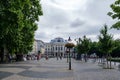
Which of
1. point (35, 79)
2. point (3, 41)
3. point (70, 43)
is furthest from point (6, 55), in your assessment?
point (35, 79)

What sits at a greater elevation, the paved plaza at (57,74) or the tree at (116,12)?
the tree at (116,12)

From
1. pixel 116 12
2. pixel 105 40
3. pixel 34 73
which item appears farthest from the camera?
pixel 105 40

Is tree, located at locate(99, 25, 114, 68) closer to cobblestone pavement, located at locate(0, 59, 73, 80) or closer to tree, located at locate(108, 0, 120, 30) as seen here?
cobblestone pavement, located at locate(0, 59, 73, 80)

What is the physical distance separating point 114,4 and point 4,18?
1690cm

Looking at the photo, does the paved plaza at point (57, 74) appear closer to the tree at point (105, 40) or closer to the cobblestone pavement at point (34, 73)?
the cobblestone pavement at point (34, 73)

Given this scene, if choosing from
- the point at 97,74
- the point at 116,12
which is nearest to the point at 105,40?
the point at 97,74

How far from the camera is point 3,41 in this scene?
192 ft

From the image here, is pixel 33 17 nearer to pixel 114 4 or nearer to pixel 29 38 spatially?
pixel 29 38

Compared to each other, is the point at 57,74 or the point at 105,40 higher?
the point at 105,40

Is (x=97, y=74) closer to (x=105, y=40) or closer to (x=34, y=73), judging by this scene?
(x=34, y=73)

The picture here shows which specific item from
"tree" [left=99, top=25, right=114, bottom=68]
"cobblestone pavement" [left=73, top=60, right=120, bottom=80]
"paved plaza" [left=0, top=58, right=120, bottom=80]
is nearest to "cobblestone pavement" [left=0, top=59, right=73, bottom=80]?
"paved plaza" [left=0, top=58, right=120, bottom=80]

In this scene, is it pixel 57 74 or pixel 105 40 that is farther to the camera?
pixel 105 40

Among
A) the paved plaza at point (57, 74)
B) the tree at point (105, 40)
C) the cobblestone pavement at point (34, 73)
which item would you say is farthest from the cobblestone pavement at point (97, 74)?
the tree at point (105, 40)

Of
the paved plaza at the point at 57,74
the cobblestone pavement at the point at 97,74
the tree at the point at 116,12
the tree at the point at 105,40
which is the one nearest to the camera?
the tree at the point at 116,12
